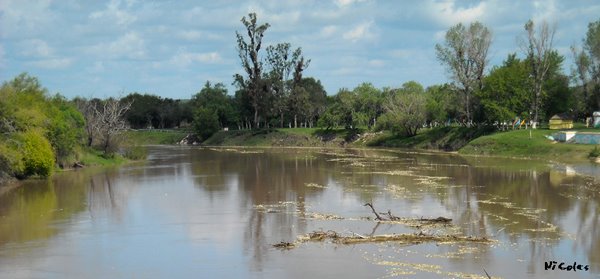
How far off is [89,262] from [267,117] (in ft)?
302

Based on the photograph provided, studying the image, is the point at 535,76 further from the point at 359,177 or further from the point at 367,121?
the point at 359,177

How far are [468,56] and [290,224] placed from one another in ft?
209

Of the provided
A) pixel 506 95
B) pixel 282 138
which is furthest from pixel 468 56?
pixel 282 138

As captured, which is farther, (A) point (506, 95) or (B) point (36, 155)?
(A) point (506, 95)

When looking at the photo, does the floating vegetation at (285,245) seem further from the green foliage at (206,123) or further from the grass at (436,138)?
the green foliage at (206,123)

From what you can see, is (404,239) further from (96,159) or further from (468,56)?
(468,56)

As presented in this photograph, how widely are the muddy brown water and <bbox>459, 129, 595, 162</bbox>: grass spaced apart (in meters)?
10.4

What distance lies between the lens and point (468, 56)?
83.9 metres

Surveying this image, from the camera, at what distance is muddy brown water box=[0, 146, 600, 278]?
730 inches

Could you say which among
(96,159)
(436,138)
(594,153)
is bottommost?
(594,153)

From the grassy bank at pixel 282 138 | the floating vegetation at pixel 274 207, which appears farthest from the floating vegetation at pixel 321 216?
the grassy bank at pixel 282 138

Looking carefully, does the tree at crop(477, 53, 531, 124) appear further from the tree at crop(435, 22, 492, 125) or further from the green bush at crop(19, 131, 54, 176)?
the green bush at crop(19, 131, 54, 176)

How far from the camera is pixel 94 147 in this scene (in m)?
62.4

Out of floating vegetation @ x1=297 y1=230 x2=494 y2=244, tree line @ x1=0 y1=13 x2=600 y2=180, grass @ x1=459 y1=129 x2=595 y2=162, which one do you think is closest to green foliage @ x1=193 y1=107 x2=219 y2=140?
tree line @ x1=0 y1=13 x2=600 y2=180
